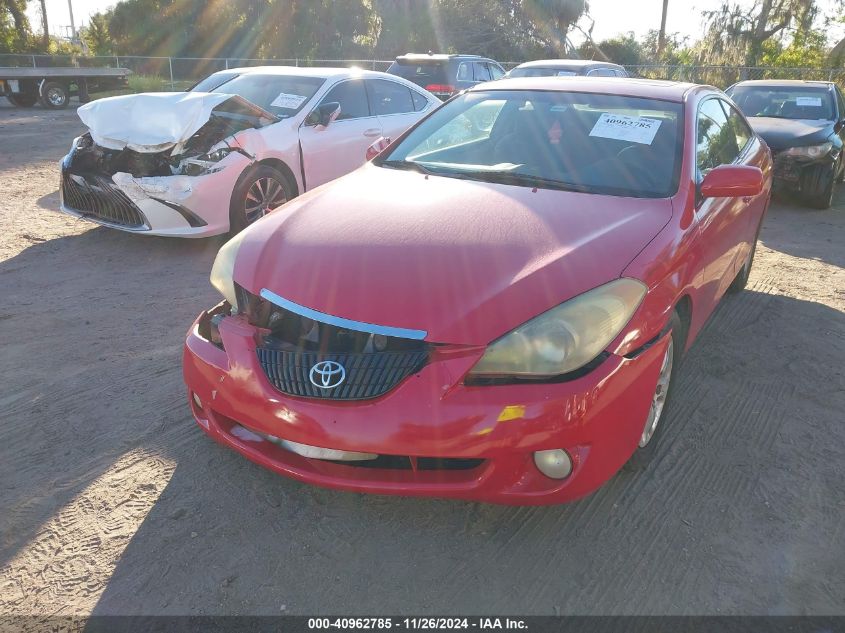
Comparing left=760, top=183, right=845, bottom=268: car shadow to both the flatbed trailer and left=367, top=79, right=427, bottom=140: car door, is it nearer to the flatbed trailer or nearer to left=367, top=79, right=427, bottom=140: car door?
left=367, top=79, right=427, bottom=140: car door

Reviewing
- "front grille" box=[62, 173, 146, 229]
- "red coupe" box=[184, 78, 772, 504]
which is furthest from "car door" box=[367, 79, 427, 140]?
"red coupe" box=[184, 78, 772, 504]

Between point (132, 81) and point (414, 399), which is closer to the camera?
point (414, 399)

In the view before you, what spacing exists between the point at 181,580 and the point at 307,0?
3467 centimetres

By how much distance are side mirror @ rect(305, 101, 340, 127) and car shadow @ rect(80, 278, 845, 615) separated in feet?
12.9

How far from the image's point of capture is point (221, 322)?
264cm

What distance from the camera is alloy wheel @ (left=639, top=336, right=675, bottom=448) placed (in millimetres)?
2840

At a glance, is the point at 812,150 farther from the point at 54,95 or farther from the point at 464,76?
the point at 54,95

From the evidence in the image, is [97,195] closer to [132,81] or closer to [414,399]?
[414,399]

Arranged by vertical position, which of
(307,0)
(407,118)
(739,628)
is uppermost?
(307,0)

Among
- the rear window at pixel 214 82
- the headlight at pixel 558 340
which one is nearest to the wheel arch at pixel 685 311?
the headlight at pixel 558 340

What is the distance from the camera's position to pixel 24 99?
1809 centimetres

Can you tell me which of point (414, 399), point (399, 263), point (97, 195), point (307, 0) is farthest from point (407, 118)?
point (307, 0)

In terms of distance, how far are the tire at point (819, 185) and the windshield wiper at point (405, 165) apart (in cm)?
655

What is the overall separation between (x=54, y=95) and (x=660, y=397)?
1983 cm
